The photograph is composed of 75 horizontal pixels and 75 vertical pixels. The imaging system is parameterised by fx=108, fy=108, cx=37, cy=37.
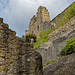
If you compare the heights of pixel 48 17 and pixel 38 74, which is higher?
pixel 48 17

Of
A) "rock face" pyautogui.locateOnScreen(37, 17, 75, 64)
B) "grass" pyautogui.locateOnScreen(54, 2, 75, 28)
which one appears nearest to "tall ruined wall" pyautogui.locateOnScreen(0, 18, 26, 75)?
"rock face" pyautogui.locateOnScreen(37, 17, 75, 64)

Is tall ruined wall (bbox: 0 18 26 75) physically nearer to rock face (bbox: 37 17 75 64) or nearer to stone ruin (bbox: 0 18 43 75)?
stone ruin (bbox: 0 18 43 75)

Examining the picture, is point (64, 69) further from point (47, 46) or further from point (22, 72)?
point (47, 46)

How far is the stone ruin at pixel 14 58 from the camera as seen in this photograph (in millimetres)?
3152

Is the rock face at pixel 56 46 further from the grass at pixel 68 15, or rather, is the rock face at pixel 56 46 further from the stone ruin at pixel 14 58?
the stone ruin at pixel 14 58

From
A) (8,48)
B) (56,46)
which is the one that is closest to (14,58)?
(8,48)

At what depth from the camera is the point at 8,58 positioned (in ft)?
10.6

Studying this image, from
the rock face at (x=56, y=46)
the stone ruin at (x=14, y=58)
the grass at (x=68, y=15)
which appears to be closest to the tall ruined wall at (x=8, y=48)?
the stone ruin at (x=14, y=58)

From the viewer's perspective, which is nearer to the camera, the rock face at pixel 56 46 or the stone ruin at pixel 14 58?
the stone ruin at pixel 14 58

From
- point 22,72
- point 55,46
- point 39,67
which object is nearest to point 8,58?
point 22,72

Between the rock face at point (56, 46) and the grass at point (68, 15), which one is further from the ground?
the grass at point (68, 15)

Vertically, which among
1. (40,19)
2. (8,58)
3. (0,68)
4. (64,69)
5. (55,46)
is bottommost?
(64,69)

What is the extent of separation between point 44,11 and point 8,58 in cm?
1923

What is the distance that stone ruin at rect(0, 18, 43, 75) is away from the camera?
3152 millimetres
